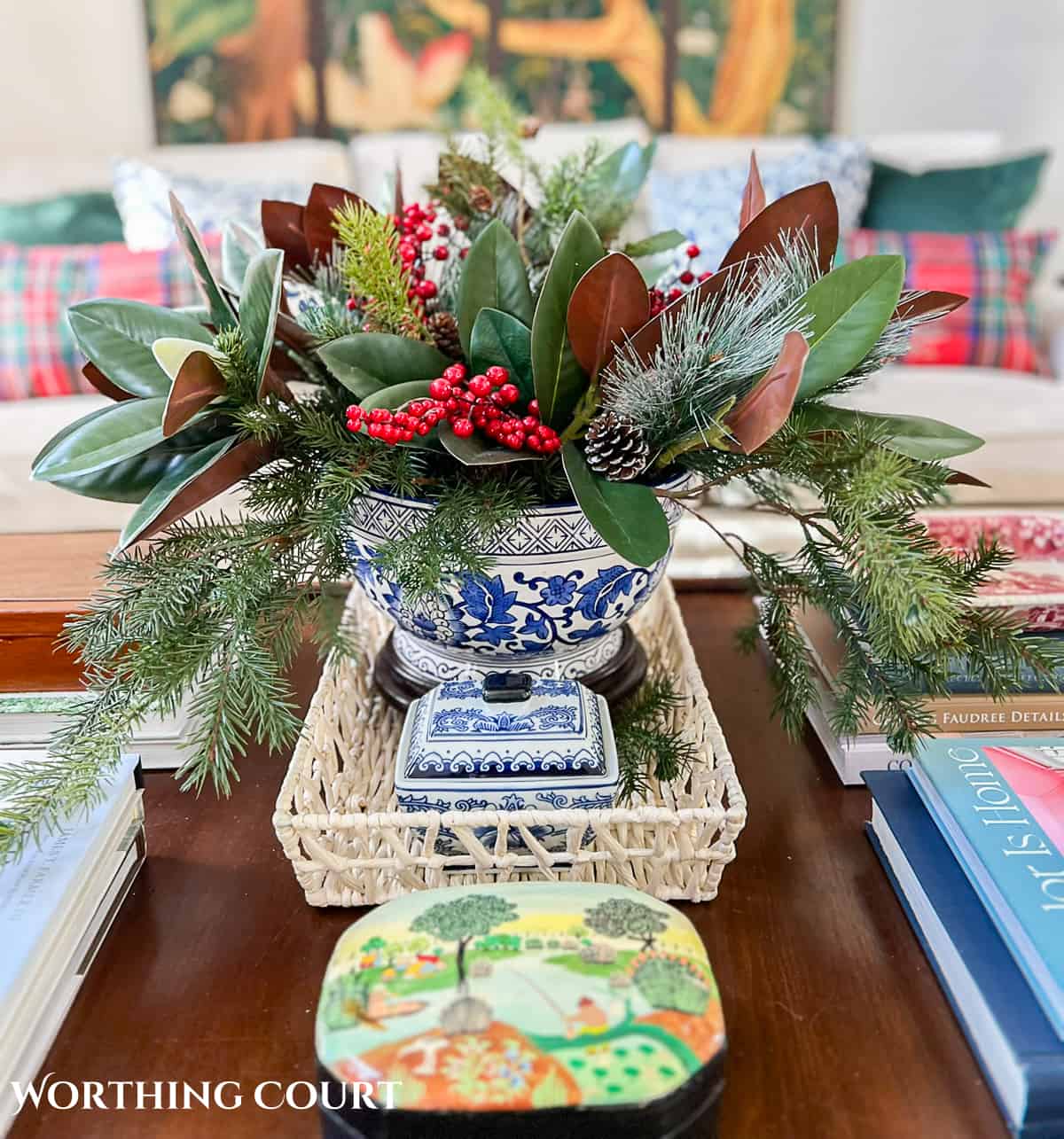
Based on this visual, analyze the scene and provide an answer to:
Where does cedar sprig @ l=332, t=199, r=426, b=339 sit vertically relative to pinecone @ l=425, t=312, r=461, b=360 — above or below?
above

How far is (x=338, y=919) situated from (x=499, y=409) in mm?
264

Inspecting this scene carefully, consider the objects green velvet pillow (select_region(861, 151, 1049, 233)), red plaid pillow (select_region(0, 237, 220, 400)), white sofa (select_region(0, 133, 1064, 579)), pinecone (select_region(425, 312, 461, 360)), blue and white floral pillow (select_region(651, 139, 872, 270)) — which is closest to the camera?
pinecone (select_region(425, 312, 461, 360))

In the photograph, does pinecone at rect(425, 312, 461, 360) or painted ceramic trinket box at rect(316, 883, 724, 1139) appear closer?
painted ceramic trinket box at rect(316, 883, 724, 1139)

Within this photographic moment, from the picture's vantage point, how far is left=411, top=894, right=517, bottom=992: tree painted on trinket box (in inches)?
16.0

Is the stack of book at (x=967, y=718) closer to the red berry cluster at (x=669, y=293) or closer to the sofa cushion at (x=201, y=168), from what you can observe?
the red berry cluster at (x=669, y=293)

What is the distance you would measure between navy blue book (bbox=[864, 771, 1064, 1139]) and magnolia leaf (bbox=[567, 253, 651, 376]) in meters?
0.28

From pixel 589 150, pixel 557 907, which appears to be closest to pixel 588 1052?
pixel 557 907

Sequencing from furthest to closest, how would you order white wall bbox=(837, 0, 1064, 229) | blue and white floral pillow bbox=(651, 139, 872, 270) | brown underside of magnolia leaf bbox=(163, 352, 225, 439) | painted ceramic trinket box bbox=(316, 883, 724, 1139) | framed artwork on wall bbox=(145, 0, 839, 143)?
white wall bbox=(837, 0, 1064, 229) < framed artwork on wall bbox=(145, 0, 839, 143) < blue and white floral pillow bbox=(651, 139, 872, 270) < brown underside of magnolia leaf bbox=(163, 352, 225, 439) < painted ceramic trinket box bbox=(316, 883, 724, 1139)

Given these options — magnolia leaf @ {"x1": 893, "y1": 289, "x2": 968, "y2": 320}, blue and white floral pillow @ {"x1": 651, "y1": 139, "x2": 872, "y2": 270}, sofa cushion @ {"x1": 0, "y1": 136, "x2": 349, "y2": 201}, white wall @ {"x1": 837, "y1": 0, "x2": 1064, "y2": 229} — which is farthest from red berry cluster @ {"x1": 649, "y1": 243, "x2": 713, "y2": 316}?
white wall @ {"x1": 837, "y1": 0, "x2": 1064, "y2": 229}

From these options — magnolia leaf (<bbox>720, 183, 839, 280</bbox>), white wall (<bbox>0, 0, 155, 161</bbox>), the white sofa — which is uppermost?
white wall (<bbox>0, 0, 155, 161</bbox>)

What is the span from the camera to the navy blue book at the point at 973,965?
388 millimetres

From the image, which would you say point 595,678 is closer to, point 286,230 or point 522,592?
point 522,592

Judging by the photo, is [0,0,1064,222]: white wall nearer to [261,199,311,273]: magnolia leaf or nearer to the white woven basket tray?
[261,199,311,273]: magnolia leaf

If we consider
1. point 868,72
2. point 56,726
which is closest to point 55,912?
point 56,726
